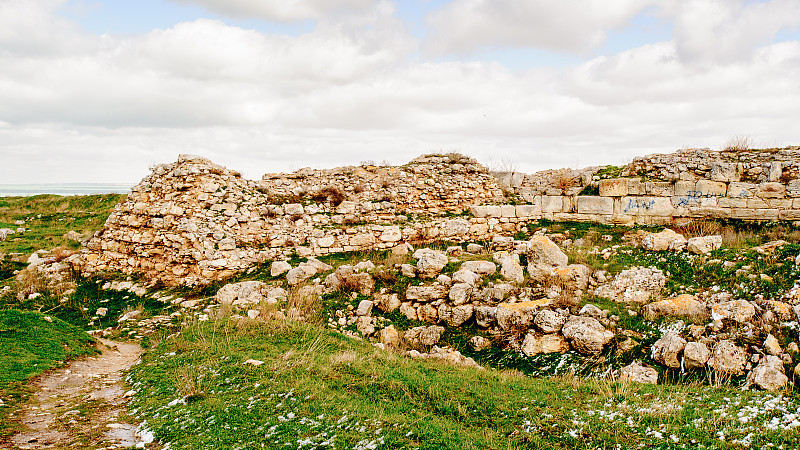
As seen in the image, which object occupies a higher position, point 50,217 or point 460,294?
point 50,217

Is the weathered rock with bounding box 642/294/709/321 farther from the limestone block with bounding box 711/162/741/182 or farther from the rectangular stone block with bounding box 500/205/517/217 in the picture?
the limestone block with bounding box 711/162/741/182

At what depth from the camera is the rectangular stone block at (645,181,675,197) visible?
1314cm

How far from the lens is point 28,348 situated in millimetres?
6555

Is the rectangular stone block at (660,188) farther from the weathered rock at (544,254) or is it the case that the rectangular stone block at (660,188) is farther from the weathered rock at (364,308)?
the weathered rock at (364,308)

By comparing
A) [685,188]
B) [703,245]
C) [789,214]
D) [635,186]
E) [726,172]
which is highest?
[726,172]

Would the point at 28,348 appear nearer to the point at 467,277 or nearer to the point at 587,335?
the point at 467,277

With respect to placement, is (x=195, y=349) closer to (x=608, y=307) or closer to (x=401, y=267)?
(x=401, y=267)

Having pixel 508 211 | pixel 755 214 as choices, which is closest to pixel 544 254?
pixel 508 211

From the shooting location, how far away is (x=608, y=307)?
7879 mm

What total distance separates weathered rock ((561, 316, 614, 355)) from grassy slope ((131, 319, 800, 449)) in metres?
1.17

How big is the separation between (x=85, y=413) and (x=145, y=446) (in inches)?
51.6

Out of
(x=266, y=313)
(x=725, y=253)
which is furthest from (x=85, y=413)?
(x=725, y=253)

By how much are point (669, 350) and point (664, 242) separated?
4.78 metres

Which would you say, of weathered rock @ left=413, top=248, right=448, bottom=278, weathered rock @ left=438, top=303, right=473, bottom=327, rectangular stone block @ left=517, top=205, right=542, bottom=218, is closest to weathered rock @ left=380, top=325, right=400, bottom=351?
weathered rock @ left=438, top=303, right=473, bottom=327
